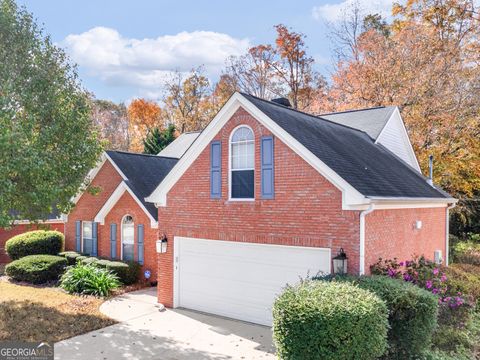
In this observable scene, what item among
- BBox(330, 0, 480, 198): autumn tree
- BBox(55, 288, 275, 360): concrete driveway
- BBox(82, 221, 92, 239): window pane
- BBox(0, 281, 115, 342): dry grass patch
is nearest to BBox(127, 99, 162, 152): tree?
BBox(330, 0, 480, 198): autumn tree

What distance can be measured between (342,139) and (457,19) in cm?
1879

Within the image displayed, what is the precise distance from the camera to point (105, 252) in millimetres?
17203

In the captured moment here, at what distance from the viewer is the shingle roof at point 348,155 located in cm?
954

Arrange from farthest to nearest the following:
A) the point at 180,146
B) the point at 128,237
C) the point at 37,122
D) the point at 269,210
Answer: the point at 180,146 → the point at 128,237 → the point at 37,122 → the point at 269,210

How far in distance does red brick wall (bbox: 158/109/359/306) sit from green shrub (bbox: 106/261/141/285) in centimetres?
306

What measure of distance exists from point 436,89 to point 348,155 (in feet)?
47.5

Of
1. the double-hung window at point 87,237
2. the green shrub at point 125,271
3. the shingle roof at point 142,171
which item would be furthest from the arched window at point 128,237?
the double-hung window at point 87,237

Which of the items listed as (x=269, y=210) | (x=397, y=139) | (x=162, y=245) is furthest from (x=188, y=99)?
(x=269, y=210)

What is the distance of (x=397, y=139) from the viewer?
17.3m

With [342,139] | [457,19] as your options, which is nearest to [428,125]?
[457,19]

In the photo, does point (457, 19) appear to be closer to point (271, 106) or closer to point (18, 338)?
Answer: point (271, 106)

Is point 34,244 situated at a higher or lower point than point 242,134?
lower

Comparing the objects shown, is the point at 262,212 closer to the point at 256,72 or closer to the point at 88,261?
the point at 88,261

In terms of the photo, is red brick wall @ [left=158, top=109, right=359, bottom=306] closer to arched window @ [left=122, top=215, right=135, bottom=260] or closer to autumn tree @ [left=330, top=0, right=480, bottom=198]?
arched window @ [left=122, top=215, right=135, bottom=260]
